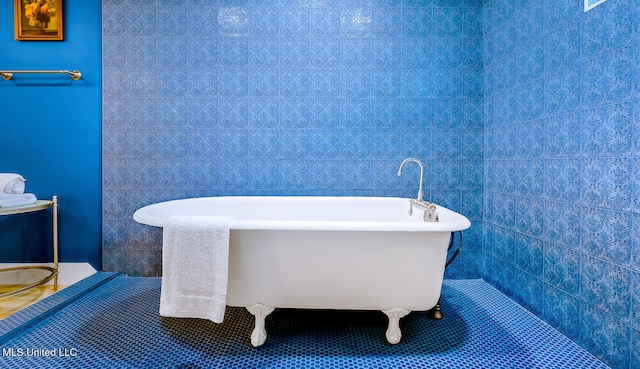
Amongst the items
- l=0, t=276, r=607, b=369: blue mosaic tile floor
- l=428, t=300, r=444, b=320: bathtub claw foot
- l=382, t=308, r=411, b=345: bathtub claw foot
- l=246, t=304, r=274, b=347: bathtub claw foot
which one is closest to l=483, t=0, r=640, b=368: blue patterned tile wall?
l=0, t=276, r=607, b=369: blue mosaic tile floor

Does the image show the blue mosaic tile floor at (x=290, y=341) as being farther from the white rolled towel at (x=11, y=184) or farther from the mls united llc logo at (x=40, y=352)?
the white rolled towel at (x=11, y=184)

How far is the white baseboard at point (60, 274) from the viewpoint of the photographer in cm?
225

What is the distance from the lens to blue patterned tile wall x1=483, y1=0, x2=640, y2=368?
1.30 metres

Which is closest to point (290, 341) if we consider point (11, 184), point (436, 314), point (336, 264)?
point (336, 264)

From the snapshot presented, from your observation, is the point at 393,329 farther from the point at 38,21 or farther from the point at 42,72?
the point at 38,21

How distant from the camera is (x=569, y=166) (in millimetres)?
1586

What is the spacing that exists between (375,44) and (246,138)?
1.14m

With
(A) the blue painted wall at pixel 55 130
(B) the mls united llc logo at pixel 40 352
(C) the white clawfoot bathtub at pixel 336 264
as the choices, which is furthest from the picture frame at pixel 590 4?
(A) the blue painted wall at pixel 55 130

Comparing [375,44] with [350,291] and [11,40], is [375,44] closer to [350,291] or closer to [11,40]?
[350,291]

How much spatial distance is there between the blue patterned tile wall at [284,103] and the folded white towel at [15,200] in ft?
1.40

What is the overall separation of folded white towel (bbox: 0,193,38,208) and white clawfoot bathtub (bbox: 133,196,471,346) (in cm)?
112

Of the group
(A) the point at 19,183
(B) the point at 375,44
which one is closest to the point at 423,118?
(B) the point at 375,44

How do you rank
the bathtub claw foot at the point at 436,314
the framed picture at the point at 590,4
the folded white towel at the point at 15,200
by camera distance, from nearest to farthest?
the framed picture at the point at 590,4, the bathtub claw foot at the point at 436,314, the folded white towel at the point at 15,200

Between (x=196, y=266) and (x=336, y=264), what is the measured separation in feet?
1.89
